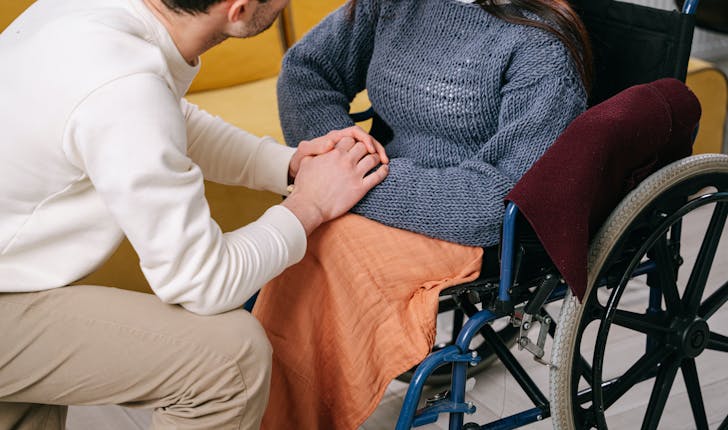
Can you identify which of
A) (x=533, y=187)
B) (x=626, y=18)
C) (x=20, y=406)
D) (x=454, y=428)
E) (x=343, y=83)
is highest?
(x=626, y=18)

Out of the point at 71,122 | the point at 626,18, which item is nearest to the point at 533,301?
the point at 626,18

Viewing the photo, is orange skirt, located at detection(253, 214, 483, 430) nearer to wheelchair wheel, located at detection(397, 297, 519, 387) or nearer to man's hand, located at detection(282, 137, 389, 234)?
man's hand, located at detection(282, 137, 389, 234)

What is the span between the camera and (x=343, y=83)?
5.13 feet

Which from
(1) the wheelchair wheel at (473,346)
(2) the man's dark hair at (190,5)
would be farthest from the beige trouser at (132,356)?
(1) the wheelchair wheel at (473,346)

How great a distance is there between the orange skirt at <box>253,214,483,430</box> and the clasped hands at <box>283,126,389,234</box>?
4cm

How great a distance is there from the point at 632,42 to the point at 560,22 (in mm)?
160

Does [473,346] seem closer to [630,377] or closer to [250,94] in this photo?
[630,377]

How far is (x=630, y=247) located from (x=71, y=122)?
2.70 ft

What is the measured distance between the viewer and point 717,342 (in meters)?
1.40

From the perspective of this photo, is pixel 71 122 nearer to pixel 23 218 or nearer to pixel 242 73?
→ pixel 23 218

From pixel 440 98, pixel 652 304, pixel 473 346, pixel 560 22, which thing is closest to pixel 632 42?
pixel 560 22

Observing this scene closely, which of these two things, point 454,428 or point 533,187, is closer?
point 533,187

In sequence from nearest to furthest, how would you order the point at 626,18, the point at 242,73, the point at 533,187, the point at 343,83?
the point at 533,187
the point at 626,18
the point at 343,83
the point at 242,73

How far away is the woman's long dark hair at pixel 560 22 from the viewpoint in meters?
1.29
